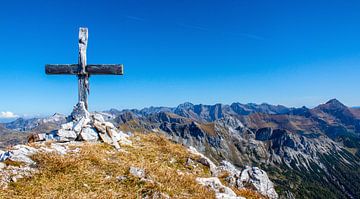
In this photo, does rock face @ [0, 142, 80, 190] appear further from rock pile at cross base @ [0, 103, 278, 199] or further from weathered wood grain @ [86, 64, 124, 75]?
weathered wood grain @ [86, 64, 124, 75]

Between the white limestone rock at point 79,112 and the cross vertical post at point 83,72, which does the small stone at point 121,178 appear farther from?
the cross vertical post at point 83,72

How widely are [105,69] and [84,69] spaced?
1.68 m

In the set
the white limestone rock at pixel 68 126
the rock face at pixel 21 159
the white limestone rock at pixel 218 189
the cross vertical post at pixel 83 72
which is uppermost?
the cross vertical post at pixel 83 72

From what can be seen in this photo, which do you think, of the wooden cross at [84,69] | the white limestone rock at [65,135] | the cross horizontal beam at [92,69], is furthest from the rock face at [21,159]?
the cross horizontal beam at [92,69]

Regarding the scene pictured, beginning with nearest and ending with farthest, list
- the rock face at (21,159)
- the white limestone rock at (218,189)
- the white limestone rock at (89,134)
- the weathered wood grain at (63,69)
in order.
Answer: the rock face at (21,159)
the white limestone rock at (218,189)
the white limestone rock at (89,134)
the weathered wood grain at (63,69)

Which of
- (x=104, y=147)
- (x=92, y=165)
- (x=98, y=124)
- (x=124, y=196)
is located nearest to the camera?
(x=124, y=196)

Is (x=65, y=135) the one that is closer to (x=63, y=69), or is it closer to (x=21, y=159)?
(x=63, y=69)

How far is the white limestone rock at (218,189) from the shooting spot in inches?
558

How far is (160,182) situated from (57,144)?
323 inches

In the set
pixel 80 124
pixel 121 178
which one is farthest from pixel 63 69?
pixel 121 178

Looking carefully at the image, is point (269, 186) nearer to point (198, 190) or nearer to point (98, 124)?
point (198, 190)

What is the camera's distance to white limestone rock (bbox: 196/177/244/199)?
46.5 ft

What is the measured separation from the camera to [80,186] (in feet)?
43.0

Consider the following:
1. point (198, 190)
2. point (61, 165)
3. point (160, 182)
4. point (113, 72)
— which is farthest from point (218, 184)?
point (113, 72)
